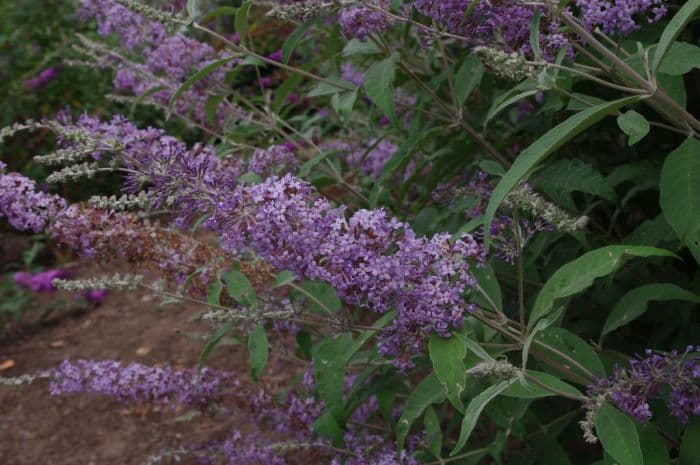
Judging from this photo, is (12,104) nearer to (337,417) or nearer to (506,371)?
(337,417)

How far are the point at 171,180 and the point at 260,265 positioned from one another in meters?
0.78

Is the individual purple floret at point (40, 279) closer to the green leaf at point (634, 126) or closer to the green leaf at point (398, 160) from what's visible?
the green leaf at point (398, 160)

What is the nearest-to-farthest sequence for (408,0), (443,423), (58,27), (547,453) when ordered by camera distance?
1. (408,0)
2. (547,453)
3. (443,423)
4. (58,27)

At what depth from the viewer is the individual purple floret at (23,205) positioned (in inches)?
88.8

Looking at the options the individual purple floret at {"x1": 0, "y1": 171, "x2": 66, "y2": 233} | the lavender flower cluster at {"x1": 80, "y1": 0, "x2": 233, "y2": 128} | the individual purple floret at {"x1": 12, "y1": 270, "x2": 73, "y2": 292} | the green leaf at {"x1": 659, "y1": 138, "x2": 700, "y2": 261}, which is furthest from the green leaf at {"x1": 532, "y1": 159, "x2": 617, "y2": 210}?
the individual purple floret at {"x1": 12, "y1": 270, "x2": 73, "y2": 292}

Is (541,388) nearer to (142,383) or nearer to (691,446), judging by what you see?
(691,446)

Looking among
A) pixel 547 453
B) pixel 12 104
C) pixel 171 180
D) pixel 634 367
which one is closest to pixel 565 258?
pixel 547 453

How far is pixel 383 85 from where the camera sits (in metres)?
2.31

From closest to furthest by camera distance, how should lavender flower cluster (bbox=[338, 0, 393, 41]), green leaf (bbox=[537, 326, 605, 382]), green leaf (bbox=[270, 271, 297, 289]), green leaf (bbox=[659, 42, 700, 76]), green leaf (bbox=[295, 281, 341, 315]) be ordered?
green leaf (bbox=[659, 42, 700, 76]), green leaf (bbox=[537, 326, 605, 382]), lavender flower cluster (bbox=[338, 0, 393, 41]), green leaf (bbox=[270, 271, 297, 289]), green leaf (bbox=[295, 281, 341, 315])

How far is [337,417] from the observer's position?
87.7 inches

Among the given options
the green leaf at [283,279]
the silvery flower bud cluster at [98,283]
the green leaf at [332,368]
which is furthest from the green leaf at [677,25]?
the silvery flower bud cluster at [98,283]

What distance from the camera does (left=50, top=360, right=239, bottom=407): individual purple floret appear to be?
272 centimetres

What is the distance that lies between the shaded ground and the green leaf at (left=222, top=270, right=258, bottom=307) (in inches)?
58.1

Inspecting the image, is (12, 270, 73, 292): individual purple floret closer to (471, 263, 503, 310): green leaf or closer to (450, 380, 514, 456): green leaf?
(471, 263, 503, 310): green leaf
